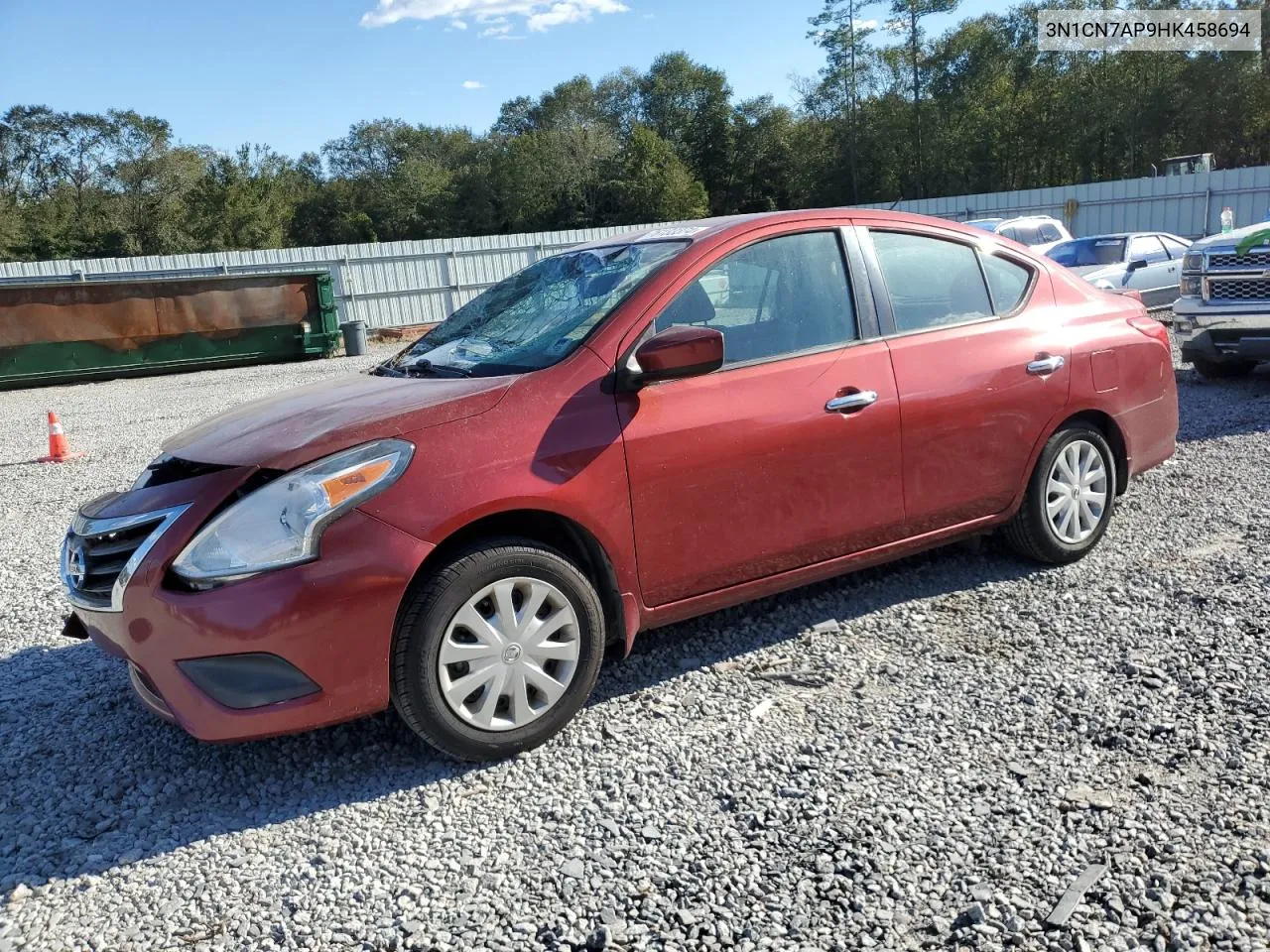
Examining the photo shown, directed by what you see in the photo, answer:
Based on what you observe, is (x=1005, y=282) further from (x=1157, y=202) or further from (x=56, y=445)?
(x=1157, y=202)

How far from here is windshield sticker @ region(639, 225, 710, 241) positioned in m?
3.95

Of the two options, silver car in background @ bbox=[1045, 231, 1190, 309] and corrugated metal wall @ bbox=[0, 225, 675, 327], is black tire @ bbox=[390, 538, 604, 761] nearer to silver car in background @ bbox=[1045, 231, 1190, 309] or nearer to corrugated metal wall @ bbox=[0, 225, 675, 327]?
silver car in background @ bbox=[1045, 231, 1190, 309]

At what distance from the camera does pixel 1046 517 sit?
4.51m

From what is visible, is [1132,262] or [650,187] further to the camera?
[650,187]

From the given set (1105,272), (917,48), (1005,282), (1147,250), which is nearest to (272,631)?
(1005,282)

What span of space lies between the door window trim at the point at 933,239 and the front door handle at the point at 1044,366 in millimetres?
245

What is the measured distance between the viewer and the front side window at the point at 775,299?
370cm

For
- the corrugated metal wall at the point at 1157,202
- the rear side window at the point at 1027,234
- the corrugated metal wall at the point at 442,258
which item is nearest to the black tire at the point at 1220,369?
the rear side window at the point at 1027,234

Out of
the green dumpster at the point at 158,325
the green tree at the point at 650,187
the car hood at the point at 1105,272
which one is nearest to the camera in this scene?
the car hood at the point at 1105,272

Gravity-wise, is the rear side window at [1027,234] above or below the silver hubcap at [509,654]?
above

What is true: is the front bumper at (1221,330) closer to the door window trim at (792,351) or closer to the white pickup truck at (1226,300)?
the white pickup truck at (1226,300)

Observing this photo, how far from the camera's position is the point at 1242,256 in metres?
8.95

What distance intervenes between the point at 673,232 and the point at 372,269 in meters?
22.5

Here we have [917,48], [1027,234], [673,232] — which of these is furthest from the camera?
[917,48]
